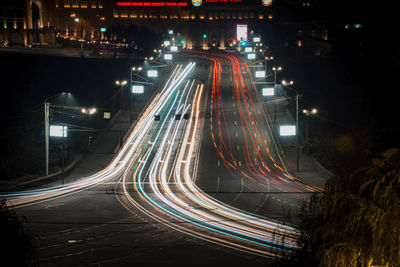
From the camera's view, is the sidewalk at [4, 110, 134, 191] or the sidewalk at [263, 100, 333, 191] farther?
the sidewalk at [263, 100, 333, 191]

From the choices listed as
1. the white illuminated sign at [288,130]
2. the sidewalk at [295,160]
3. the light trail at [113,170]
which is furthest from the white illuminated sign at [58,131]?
the sidewalk at [295,160]

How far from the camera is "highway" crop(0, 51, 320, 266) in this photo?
2356 cm

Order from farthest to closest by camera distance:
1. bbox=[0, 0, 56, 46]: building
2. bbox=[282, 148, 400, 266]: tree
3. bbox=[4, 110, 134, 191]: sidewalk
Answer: bbox=[0, 0, 56, 46]: building < bbox=[4, 110, 134, 191]: sidewalk < bbox=[282, 148, 400, 266]: tree

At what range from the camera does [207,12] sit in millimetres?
168375

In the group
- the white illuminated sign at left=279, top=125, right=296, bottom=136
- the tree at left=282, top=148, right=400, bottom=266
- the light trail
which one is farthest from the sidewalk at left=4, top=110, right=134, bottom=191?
the tree at left=282, top=148, right=400, bottom=266

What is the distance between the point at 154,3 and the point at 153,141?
119 m

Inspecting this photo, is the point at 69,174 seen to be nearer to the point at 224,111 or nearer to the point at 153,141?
the point at 153,141

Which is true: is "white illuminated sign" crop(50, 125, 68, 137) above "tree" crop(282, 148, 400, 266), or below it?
→ above

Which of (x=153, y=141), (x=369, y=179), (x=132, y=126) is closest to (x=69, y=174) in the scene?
(x=153, y=141)

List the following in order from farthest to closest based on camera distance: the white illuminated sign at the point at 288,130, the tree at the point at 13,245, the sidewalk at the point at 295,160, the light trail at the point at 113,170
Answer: the white illuminated sign at the point at 288,130
the sidewalk at the point at 295,160
the light trail at the point at 113,170
the tree at the point at 13,245

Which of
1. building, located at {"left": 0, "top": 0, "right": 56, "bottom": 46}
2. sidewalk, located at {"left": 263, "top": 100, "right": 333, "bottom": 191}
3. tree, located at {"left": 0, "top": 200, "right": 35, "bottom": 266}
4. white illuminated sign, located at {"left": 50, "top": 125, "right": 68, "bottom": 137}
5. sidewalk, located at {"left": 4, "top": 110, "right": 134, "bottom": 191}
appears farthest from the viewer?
building, located at {"left": 0, "top": 0, "right": 56, "bottom": 46}

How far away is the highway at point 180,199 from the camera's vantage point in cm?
2356

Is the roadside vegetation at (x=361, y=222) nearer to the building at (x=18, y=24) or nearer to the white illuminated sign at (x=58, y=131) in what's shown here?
the white illuminated sign at (x=58, y=131)

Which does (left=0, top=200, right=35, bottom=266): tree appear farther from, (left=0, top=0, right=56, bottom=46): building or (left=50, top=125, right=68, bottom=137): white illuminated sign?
(left=0, top=0, right=56, bottom=46): building
